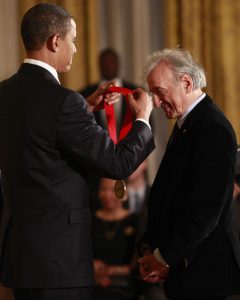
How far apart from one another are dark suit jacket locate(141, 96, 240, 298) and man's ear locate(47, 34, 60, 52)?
52cm

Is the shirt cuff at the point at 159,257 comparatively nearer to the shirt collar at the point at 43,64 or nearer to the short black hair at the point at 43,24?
the shirt collar at the point at 43,64

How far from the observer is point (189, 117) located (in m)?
2.52

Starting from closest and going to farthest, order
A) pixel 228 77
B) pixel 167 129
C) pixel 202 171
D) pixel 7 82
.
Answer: pixel 202 171 → pixel 7 82 → pixel 228 77 → pixel 167 129

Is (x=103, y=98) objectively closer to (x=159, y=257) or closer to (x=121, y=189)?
(x=121, y=189)

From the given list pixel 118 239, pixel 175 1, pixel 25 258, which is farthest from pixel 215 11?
pixel 25 258

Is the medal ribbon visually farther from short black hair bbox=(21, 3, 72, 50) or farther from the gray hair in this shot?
short black hair bbox=(21, 3, 72, 50)

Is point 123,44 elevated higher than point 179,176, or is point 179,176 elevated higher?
point 179,176

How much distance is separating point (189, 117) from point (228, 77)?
10.7 feet

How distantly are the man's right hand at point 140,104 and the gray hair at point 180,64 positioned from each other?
93 millimetres

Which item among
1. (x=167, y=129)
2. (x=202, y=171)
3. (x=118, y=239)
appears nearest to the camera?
(x=202, y=171)

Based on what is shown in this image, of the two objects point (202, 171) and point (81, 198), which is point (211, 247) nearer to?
point (202, 171)

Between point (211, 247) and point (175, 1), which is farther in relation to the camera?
point (175, 1)

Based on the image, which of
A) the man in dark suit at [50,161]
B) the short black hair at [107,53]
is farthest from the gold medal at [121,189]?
the short black hair at [107,53]

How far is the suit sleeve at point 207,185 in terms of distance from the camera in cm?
236
